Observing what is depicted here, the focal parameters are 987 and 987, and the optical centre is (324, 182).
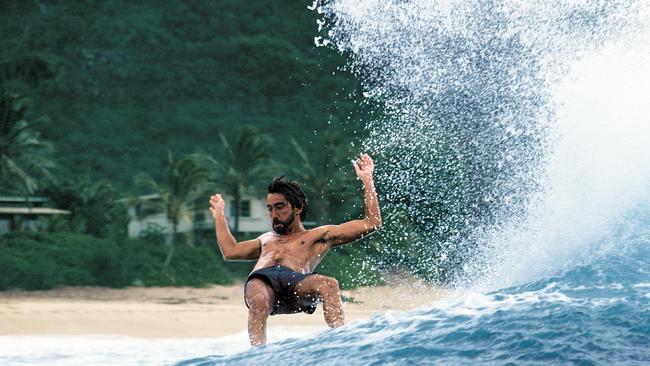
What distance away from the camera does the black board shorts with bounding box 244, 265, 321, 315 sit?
20.5ft

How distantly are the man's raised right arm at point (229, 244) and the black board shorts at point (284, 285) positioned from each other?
27cm

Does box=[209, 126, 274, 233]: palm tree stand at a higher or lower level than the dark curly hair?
higher

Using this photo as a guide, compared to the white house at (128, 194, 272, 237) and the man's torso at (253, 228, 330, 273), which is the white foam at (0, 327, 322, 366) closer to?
the man's torso at (253, 228, 330, 273)

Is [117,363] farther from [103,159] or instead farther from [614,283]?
[103,159]

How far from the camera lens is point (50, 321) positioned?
29266 mm

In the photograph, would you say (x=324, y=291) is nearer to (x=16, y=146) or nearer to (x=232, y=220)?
(x=16, y=146)

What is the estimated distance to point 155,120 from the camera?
75.9 metres

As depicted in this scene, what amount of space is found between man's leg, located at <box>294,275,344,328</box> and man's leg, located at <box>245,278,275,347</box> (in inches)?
7.4

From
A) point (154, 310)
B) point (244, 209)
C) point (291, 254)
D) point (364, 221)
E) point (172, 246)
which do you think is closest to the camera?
point (364, 221)

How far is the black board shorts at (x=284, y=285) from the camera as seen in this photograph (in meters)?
6.26

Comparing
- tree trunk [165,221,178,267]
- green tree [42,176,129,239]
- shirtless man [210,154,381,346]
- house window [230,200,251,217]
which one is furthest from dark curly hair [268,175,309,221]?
house window [230,200,251,217]

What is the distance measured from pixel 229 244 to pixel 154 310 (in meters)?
29.6

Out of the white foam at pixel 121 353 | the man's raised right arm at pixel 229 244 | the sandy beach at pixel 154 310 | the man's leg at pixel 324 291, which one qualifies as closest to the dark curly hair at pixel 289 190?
the man's raised right arm at pixel 229 244

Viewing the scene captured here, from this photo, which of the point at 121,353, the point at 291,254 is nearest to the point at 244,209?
the point at 121,353
